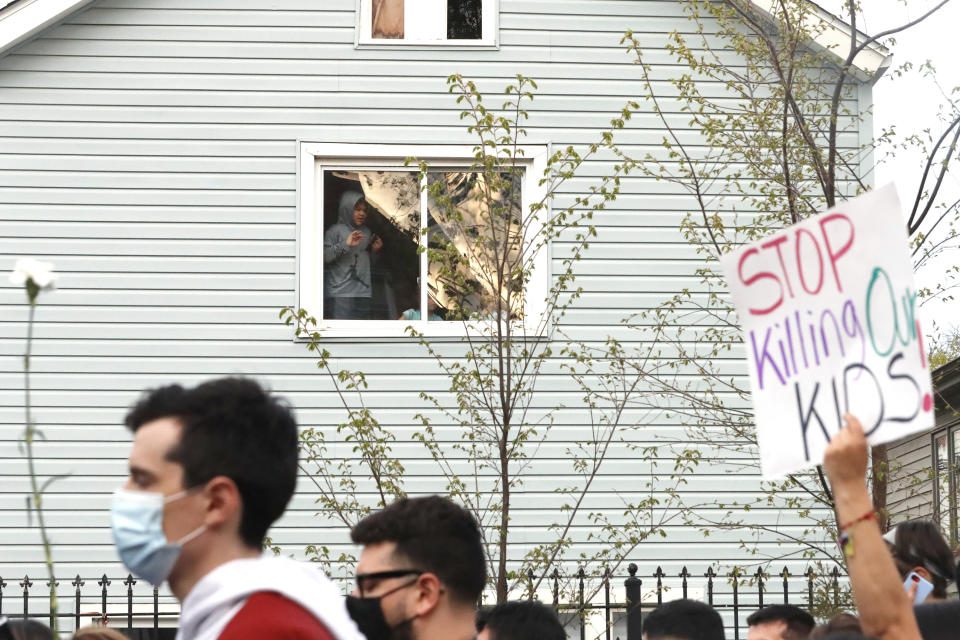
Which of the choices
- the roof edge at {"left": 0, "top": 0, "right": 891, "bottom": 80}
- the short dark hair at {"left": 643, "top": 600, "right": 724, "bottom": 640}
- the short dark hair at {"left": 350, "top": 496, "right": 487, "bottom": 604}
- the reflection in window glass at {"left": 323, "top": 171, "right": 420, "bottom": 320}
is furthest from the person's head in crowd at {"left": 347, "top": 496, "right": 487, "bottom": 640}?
the roof edge at {"left": 0, "top": 0, "right": 891, "bottom": 80}

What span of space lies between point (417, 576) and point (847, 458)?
141 cm

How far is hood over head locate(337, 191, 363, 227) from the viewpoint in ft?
41.3

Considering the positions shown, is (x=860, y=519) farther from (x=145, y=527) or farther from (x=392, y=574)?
(x=145, y=527)

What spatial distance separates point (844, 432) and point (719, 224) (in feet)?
21.4

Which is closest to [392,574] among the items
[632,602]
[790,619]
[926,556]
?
[926,556]

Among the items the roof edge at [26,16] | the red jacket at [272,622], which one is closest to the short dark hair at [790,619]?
the red jacket at [272,622]

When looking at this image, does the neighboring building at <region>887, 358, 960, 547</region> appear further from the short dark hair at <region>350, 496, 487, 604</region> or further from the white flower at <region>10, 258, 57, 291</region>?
the white flower at <region>10, 258, 57, 291</region>

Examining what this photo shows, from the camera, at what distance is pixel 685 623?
635 cm

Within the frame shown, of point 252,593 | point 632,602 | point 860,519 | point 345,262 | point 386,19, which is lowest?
point 632,602

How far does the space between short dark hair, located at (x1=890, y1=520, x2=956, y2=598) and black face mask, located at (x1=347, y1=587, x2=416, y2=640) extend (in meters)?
1.83

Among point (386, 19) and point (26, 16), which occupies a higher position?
point (386, 19)

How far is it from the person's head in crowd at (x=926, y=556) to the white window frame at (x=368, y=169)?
7578 mm

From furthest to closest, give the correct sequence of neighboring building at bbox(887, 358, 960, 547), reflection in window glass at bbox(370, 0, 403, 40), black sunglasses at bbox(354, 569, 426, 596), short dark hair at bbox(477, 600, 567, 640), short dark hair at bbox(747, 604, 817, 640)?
1. neighboring building at bbox(887, 358, 960, 547)
2. reflection in window glass at bbox(370, 0, 403, 40)
3. short dark hair at bbox(747, 604, 817, 640)
4. short dark hair at bbox(477, 600, 567, 640)
5. black sunglasses at bbox(354, 569, 426, 596)

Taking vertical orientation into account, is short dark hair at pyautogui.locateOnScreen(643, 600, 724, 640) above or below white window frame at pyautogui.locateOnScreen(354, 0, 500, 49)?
below
